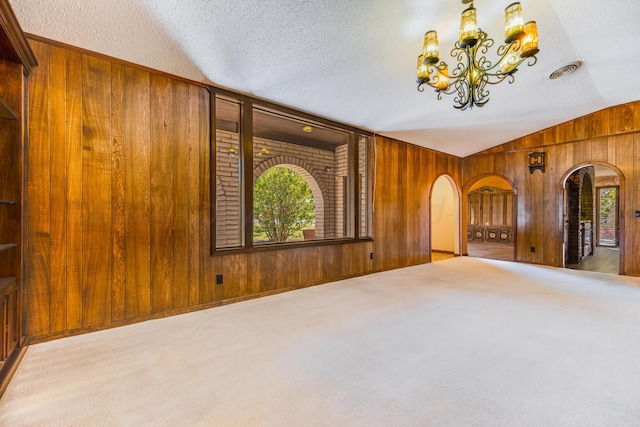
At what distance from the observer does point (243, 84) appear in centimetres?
317

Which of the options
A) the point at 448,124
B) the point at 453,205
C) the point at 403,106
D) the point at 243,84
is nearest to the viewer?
the point at 243,84

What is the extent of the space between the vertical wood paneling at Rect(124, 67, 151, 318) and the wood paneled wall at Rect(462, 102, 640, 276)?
6537 mm

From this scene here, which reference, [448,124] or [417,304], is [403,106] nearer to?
[448,124]

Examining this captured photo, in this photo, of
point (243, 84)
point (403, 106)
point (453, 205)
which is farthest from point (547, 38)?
point (453, 205)

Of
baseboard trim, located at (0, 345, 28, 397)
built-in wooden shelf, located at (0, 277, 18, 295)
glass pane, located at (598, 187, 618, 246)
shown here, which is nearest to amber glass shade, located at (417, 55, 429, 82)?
built-in wooden shelf, located at (0, 277, 18, 295)

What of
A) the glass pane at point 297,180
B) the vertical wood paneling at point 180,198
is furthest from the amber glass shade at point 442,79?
the vertical wood paneling at point 180,198

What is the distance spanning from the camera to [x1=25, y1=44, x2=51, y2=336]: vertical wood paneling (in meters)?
2.29

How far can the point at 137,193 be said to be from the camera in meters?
2.75

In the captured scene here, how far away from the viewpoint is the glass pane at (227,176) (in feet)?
13.4

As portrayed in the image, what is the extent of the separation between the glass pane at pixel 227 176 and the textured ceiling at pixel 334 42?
1302 millimetres

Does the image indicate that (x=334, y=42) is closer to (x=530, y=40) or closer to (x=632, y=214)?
(x=530, y=40)

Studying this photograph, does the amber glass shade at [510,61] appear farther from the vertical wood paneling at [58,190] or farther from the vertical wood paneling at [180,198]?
the vertical wood paneling at [58,190]

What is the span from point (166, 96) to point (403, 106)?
2.98 m

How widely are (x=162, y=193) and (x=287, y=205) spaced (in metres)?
2.89
